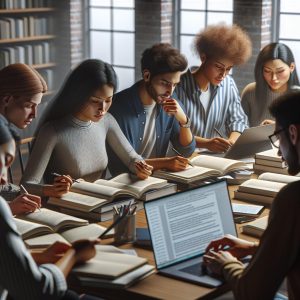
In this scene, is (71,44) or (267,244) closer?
(267,244)

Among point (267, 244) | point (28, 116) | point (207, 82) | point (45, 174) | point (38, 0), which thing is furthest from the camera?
point (38, 0)

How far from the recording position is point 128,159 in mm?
3787

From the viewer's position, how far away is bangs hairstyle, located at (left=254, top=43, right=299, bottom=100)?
15.3 feet

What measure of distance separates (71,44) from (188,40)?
1.48 meters

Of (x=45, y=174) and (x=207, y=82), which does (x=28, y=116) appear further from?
(x=207, y=82)

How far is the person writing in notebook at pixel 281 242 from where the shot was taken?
2.22 metres

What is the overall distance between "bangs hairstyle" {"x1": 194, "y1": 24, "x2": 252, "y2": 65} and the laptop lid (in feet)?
1.99

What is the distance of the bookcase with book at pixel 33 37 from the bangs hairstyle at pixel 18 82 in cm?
441

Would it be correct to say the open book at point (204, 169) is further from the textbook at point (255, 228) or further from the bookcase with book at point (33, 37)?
the bookcase with book at point (33, 37)

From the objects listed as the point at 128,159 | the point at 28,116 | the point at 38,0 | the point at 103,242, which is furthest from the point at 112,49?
the point at 103,242

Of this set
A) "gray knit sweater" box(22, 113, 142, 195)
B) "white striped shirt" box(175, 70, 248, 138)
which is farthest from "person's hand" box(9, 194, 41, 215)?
"white striped shirt" box(175, 70, 248, 138)

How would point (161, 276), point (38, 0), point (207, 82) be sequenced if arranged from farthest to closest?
point (38, 0) < point (207, 82) < point (161, 276)

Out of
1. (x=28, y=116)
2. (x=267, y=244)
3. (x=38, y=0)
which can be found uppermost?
(x=38, y=0)

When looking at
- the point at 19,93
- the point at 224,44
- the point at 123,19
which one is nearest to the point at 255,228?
the point at 19,93
